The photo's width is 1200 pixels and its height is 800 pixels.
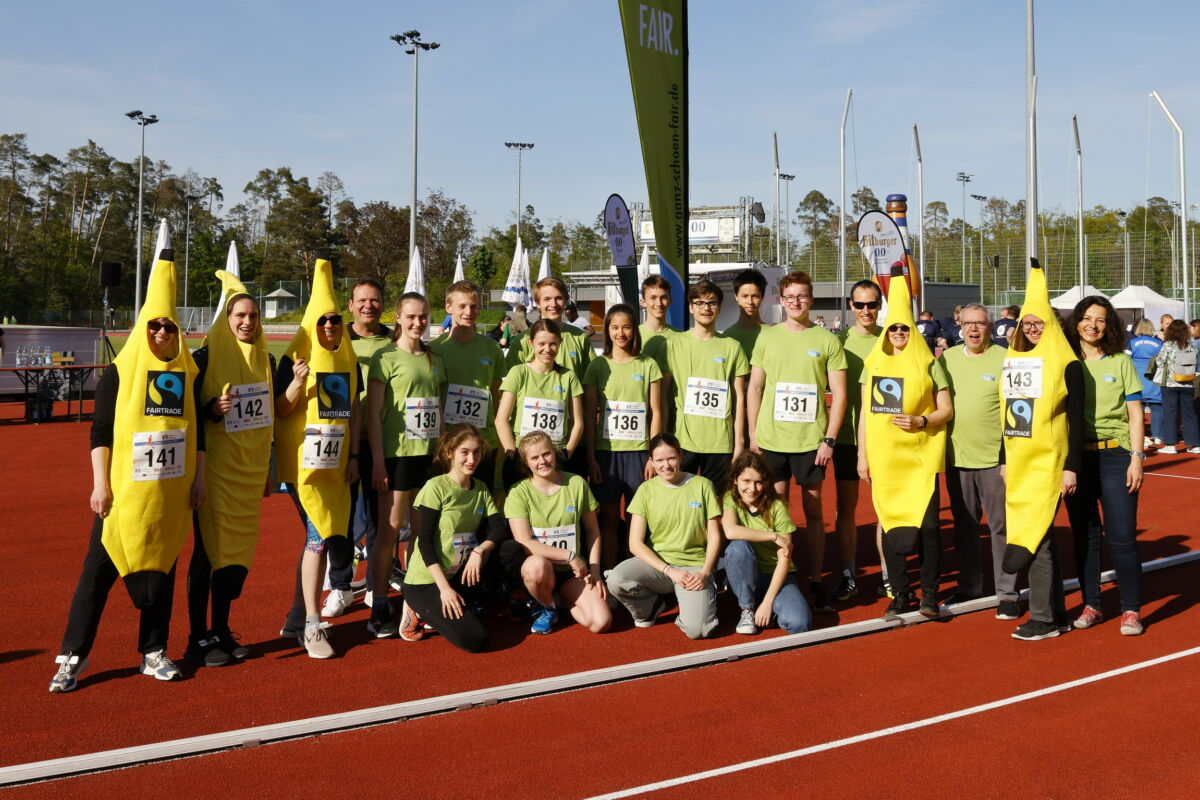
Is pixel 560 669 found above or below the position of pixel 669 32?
below

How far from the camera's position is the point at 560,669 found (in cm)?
539

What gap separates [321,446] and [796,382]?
9.57 ft

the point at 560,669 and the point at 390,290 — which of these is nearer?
the point at 560,669

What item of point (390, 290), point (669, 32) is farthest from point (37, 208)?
point (669, 32)

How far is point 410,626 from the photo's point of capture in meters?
5.93

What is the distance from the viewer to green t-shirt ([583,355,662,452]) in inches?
250

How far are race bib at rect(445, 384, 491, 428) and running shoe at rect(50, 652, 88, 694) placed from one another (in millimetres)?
2365

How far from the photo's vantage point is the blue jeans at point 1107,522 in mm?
5793

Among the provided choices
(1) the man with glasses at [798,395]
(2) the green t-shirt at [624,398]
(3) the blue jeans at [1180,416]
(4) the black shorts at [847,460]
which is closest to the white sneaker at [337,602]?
(2) the green t-shirt at [624,398]

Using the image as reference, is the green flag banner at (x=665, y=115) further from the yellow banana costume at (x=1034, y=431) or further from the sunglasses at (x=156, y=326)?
the sunglasses at (x=156, y=326)

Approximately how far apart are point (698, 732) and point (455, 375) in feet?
8.99

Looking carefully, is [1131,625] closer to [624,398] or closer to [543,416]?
[624,398]

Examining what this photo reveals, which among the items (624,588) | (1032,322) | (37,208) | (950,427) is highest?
(37,208)

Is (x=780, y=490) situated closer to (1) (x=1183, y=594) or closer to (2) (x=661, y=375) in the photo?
(2) (x=661, y=375)
